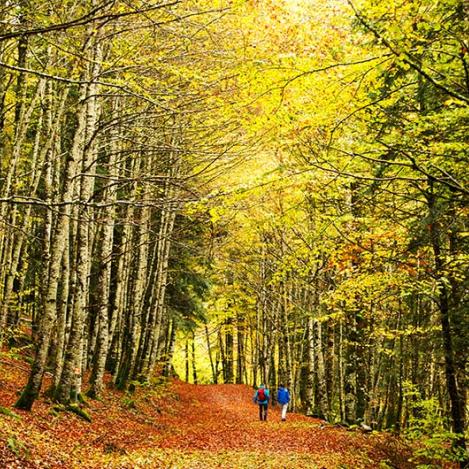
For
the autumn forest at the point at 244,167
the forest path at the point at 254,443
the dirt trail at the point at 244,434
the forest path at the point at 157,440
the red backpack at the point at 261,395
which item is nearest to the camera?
the autumn forest at the point at 244,167

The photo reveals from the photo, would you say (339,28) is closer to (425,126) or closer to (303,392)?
(425,126)

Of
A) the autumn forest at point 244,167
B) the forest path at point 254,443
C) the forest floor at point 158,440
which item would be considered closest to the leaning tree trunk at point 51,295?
the autumn forest at point 244,167

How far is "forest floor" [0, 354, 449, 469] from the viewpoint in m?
7.49

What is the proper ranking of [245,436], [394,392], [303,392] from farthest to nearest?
[303,392] < [394,392] < [245,436]

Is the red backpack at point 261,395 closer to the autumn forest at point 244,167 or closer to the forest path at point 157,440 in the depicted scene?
the forest path at point 157,440

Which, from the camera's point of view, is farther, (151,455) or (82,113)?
(82,113)

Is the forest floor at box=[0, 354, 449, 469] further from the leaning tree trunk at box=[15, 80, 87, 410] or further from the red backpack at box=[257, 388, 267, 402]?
the red backpack at box=[257, 388, 267, 402]

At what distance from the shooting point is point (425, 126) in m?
6.67

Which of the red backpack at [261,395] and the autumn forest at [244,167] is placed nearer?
the autumn forest at [244,167]

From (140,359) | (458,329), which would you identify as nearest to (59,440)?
(458,329)

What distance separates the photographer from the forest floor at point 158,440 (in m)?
7.49

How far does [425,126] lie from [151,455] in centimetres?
749

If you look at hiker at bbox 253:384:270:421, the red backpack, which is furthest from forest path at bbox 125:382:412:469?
the red backpack

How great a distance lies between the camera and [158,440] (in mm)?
11141
